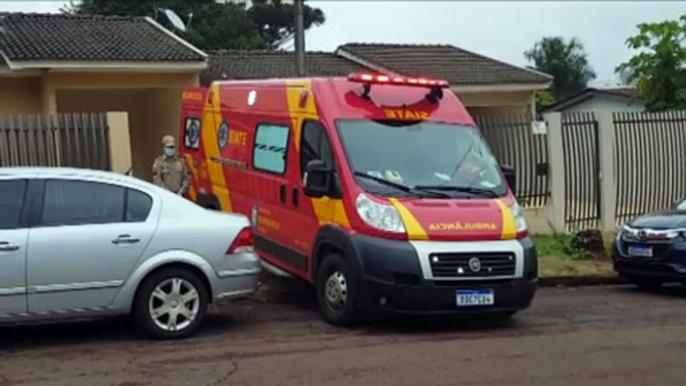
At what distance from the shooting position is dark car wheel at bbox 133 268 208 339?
955 centimetres

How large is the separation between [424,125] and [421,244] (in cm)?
174

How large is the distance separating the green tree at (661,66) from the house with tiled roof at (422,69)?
512 cm

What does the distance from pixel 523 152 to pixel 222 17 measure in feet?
75.8

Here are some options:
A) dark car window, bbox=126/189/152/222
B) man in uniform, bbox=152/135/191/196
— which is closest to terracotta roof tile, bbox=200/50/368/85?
man in uniform, bbox=152/135/191/196

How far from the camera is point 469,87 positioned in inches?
1046

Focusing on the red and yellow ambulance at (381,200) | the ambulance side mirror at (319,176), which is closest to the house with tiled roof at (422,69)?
the red and yellow ambulance at (381,200)

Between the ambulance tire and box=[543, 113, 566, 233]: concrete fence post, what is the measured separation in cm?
827

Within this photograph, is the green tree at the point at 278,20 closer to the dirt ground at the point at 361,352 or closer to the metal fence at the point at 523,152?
the metal fence at the point at 523,152

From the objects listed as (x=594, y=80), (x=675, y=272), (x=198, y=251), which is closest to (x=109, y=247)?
(x=198, y=251)

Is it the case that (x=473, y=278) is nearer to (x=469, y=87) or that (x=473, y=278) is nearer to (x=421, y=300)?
(x=421, y=300)

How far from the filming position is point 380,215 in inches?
396

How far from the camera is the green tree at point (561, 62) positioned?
56.6 metres

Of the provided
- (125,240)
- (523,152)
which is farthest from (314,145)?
(523,152)

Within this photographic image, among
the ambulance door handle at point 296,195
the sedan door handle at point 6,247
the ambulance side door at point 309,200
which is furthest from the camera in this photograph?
the ambulance door handle at point 296,195
